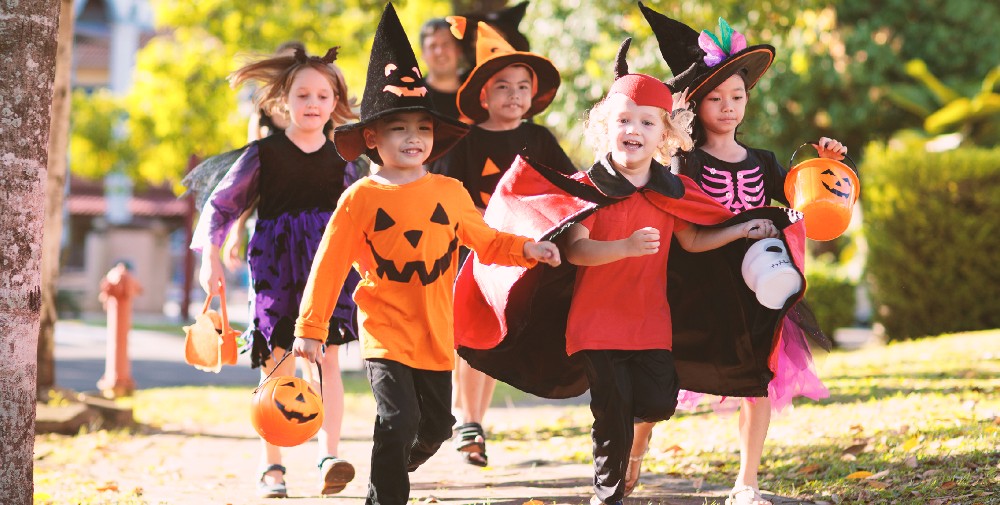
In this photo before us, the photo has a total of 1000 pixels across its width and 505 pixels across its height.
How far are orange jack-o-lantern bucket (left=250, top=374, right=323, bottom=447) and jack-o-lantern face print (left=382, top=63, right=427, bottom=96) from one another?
116 centimetres

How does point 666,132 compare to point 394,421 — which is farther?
point 666,132

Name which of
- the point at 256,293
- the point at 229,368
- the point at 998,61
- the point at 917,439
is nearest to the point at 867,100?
the point at 998,61

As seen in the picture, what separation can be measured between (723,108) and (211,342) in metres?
2.53

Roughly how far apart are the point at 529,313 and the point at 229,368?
11893 mm

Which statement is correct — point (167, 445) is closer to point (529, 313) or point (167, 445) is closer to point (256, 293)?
point (256, 293)

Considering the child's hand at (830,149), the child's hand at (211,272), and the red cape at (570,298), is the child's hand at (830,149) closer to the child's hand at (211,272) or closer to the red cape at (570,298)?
the red cape at (570,298)

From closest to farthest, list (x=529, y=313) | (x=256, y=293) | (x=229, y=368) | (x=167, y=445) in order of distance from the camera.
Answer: (x=529, y=313)
(x=256, y=293)
(x=167, y=445)
(x=229, y=368)

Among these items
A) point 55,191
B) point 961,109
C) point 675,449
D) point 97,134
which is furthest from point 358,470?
point 97,134

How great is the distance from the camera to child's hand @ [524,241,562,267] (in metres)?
4.30

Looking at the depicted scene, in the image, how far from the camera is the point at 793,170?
4883 millimetres

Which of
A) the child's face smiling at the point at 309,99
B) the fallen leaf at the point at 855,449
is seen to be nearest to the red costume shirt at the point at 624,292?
the child's face smiling at the point at 309,99

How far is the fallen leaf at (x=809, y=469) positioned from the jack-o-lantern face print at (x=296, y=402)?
8.60 ft

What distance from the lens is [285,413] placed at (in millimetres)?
4270

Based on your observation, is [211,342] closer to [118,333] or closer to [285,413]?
[285,413]
